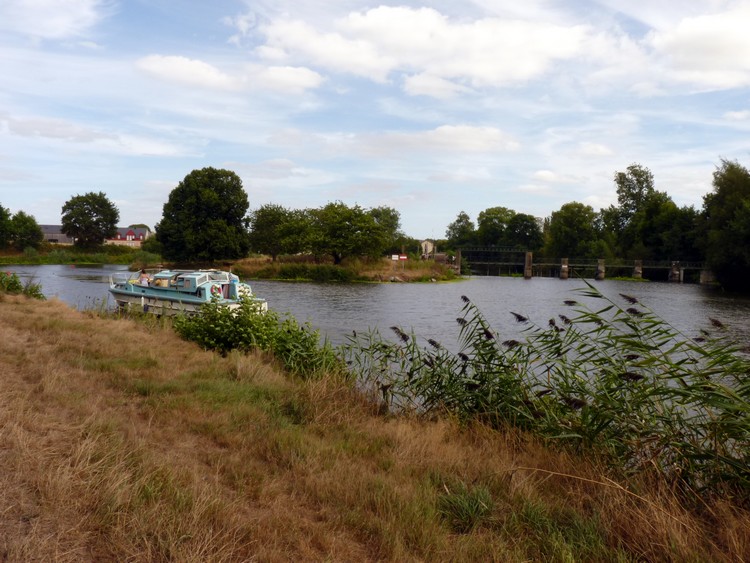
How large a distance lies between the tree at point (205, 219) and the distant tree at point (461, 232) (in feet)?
253

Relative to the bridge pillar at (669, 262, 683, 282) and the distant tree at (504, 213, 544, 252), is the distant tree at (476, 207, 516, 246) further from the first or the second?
the bridge pillar at (669, 262, 683, 282)

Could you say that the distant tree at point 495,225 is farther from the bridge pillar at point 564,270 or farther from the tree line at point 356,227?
the bridge pillar at point 564,270

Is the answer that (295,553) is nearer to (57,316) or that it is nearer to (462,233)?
(57,316)

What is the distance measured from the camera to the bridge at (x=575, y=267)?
8288cm

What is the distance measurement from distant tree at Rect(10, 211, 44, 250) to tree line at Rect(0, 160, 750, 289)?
6.1 inches

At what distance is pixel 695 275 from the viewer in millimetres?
82000

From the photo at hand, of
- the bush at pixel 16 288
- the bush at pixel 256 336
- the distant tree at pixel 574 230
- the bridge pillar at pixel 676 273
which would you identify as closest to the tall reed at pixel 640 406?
the bush at pixel 256 336

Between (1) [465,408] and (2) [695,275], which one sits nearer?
(1) [465,408]

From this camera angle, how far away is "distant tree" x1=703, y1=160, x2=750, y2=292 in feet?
166

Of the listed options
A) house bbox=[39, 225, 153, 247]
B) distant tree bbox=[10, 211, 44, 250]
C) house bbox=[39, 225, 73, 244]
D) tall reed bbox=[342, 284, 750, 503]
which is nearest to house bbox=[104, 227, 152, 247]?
house bbox=[39, 225, 153, 247]

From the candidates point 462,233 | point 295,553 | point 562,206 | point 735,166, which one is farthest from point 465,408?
point 462,233

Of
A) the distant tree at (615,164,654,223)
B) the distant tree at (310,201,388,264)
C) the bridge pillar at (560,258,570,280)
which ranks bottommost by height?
the bridge pillar at (560,258,570,280)

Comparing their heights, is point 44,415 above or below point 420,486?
above

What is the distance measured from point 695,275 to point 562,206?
110 ft
